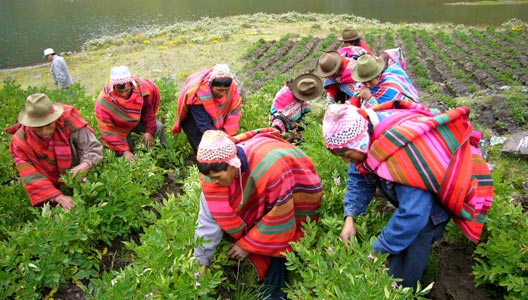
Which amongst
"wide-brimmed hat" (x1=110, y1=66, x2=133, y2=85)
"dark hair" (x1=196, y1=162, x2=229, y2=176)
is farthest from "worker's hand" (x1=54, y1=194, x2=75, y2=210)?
"dark hair" (x1=196, y1=162, x2=229, y2=176)

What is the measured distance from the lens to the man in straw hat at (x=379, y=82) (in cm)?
384

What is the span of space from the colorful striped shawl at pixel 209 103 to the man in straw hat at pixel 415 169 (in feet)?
7.67

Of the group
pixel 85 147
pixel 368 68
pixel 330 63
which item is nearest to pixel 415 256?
pixel 368 68

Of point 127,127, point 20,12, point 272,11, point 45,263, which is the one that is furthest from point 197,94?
point 20,12

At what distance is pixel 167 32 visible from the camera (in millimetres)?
22875

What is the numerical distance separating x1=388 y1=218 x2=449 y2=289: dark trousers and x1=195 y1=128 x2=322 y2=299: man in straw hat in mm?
619

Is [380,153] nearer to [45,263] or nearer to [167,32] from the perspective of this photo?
[45,263]

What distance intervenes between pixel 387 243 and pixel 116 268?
2310 millimetres

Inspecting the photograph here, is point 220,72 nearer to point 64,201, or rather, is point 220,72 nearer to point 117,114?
point 117,114

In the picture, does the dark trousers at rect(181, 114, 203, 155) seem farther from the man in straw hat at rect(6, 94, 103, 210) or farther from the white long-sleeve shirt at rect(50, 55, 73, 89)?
the white long-sleeve shirt at rect(50, 55, 73, 89)

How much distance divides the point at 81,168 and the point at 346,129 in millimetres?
2596

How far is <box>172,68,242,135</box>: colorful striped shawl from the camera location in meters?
4.44

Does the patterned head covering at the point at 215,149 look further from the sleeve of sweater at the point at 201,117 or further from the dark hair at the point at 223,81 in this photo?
the sleeve of sweater at the point at 201,117

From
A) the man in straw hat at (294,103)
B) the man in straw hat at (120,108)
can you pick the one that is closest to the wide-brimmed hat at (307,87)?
the man in straw hat at (294,103)
